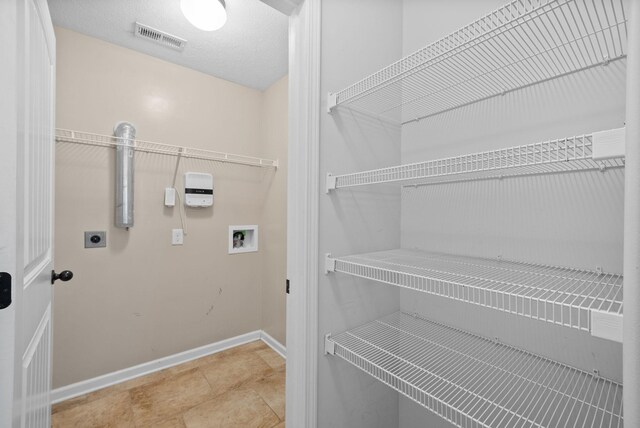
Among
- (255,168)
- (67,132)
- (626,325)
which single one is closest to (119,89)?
(67,132)

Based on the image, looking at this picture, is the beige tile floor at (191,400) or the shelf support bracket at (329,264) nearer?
the shelf support bracket at (329,264)

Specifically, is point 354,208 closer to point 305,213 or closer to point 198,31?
point 305,213

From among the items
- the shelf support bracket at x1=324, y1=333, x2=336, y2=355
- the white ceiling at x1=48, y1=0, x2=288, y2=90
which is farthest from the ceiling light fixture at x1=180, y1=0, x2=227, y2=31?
the shelf support bracket at x1=324, y1=333, x2=336, y2=355

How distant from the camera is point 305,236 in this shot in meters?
1.07

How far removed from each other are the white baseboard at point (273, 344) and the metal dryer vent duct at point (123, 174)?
1496mm

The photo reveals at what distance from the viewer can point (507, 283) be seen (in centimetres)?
76

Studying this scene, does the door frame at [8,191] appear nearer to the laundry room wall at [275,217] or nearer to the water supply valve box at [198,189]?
the water supply valve box at [198,189]

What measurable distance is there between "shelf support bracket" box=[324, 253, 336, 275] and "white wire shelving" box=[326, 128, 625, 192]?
0.29 m

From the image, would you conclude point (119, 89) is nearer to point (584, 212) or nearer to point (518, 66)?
point (518, 66)

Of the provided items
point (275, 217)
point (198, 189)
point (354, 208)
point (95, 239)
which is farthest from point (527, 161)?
point (95, 239)

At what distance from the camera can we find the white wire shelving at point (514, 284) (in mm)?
586

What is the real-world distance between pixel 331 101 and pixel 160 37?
155cm

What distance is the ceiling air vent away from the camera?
177 centimetres

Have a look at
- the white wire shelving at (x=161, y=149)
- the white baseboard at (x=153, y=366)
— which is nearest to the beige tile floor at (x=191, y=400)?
the white baseboard at (x=153, y=366)
